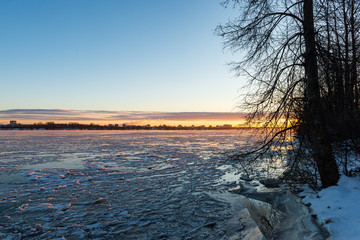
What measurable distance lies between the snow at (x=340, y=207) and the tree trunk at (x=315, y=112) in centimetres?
35

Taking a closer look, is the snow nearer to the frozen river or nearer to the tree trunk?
the tree trunk

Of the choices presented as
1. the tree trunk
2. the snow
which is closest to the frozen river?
the snow

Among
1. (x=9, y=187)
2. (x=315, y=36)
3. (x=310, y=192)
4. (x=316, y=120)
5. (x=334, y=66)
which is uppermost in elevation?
(x=315, y=36)

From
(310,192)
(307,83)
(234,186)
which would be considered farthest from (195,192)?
(307,83)

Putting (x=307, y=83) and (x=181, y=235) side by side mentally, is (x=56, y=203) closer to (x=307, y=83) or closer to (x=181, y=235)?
(x=181, y=235)

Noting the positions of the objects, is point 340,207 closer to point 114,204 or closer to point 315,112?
point 315,112

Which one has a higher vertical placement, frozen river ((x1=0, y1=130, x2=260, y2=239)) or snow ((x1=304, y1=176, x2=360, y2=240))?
snow ((x1=304, y1=176, x2=360, y2=240))

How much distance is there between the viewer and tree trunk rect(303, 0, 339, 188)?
17.0 feet

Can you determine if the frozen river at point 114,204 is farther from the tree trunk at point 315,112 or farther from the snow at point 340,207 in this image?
the tree trunk at point 315,112

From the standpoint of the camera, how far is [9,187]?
738cm

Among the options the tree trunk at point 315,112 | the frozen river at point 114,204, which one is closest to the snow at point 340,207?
the tree trunk at point 315,112

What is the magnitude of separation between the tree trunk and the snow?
347mm

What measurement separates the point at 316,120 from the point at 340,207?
80.5 inches

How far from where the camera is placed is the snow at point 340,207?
332cm
